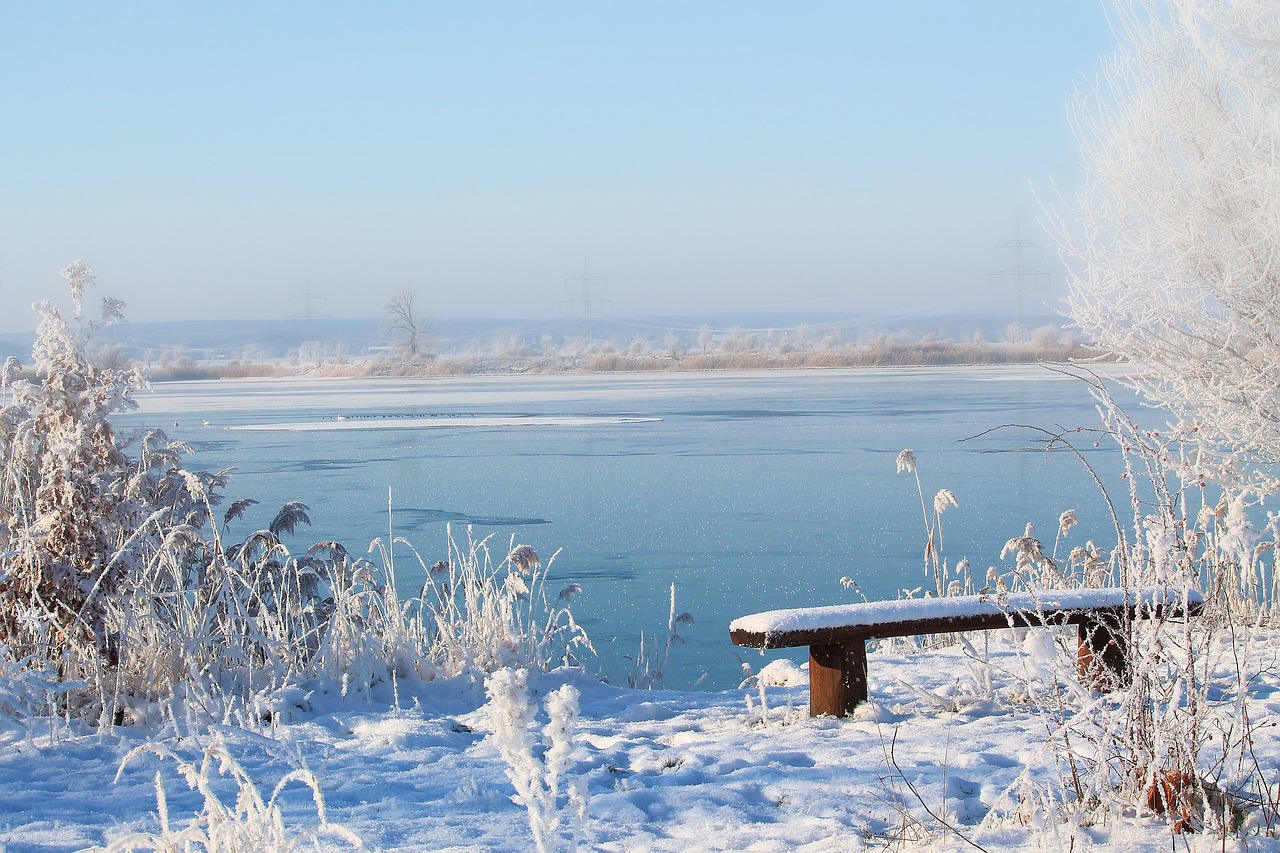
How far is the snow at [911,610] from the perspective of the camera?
387 cm

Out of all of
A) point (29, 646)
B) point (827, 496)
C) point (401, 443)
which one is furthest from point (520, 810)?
point (401, 443)

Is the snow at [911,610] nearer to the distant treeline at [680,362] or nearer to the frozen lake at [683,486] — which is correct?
the frozen lake at [683,486]

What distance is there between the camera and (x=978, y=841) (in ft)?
8.71

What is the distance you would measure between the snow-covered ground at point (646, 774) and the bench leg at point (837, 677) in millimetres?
100

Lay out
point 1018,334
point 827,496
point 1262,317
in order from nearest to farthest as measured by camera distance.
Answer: point 1262,317 < point 827,496 < point 1018,334

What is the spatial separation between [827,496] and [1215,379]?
584 centimetres

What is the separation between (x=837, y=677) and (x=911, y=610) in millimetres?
370

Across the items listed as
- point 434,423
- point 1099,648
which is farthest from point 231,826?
point 434,423

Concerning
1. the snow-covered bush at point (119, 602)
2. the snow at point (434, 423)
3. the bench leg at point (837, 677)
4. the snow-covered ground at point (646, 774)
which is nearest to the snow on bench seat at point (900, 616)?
the bench leg at point (837, 677)

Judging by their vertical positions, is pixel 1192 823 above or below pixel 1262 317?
below

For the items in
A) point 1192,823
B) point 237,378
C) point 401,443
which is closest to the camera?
point 1192,823

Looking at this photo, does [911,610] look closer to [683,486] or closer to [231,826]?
[231,826]

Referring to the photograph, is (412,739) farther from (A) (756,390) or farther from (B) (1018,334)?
(B) (1018,334)

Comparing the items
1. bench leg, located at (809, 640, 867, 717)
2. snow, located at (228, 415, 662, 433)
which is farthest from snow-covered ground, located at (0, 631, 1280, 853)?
snow, located at (228, 415, 662, 433)
